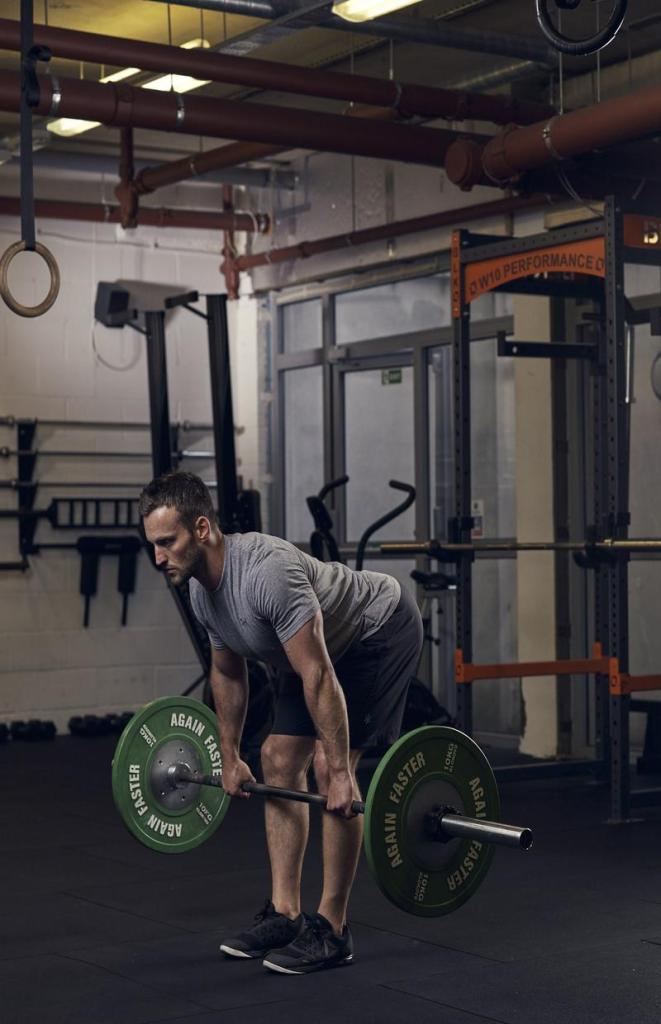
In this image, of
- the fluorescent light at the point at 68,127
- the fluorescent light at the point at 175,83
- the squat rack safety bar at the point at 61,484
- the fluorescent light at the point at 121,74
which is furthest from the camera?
the squat rack safety bar at the point at 61,484

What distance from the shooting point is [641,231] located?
5.23m

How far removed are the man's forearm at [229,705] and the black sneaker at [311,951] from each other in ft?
1.44

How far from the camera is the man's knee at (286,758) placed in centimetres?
337

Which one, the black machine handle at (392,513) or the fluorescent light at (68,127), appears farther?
the fluorescent light at (68,127)

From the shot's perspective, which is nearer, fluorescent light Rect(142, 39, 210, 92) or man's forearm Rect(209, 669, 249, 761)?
man's forearm Rect(209, 669, 249, 761)

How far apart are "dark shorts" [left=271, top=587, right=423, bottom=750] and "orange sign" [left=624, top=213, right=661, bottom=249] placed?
89.8 inches

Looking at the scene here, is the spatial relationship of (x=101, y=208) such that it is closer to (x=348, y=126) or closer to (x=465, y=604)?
(x=348, y=126)

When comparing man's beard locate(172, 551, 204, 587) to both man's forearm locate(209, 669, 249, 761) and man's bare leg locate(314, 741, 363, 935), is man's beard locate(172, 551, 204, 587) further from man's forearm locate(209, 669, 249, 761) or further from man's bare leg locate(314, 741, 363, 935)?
man's bare leg locate(314, 741, 363, 935)

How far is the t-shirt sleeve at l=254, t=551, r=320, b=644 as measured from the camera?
10.2ft

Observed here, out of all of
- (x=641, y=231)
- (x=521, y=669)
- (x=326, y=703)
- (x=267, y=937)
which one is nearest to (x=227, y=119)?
(x=641, y=231)

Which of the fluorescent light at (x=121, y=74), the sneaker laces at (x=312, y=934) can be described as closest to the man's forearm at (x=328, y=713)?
the sneaker laces at (x=312, y=934)

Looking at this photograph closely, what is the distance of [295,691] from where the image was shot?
11.0ft

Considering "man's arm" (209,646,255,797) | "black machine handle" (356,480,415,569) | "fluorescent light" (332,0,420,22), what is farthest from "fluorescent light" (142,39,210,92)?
"man's arm" (209,646,255,797)

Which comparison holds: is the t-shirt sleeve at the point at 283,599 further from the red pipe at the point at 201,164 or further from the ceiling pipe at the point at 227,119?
the red pipe at the point at 201,164
